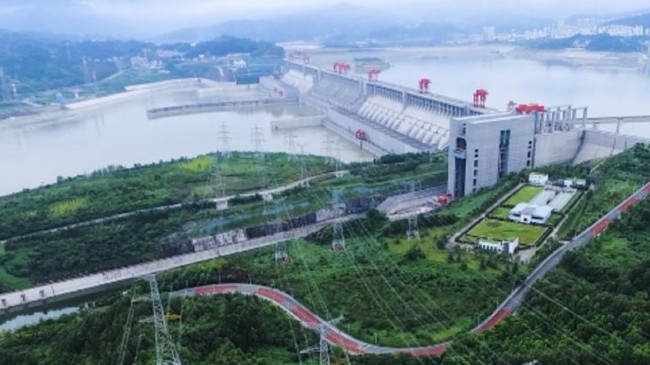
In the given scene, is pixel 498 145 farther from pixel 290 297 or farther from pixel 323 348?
pixel 323 348

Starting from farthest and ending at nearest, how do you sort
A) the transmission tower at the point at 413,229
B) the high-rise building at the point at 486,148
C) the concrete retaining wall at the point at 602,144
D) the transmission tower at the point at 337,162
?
1. the transmission tower at the point at 337,162
2. the concrete retaining wall at the point at 602,144
3. the high-rise building at the point at 486,148
4. the transmission tower at the point at 413,229

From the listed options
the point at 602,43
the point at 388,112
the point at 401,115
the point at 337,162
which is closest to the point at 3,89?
the point at 388,112

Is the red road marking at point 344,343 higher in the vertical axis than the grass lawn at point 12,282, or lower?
higher

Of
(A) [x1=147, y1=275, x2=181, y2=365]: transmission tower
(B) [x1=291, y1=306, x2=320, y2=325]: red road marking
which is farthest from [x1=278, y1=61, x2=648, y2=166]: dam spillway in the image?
(A) [x1=147, y1=275, x2=181, y2=365]: transmission tower

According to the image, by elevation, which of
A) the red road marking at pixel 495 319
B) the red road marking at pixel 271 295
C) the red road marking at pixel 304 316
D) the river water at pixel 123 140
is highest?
the red road marking at pixel 495 319

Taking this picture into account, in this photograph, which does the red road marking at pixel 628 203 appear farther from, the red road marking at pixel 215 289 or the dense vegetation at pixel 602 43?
the dense vegetation at pixel 602 43

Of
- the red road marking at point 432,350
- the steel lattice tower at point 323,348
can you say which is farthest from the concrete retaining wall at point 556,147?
the steel lattice tower at point 323,348

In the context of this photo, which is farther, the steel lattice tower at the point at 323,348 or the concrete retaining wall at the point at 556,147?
the concrete retaining wall at the point at 556,147
